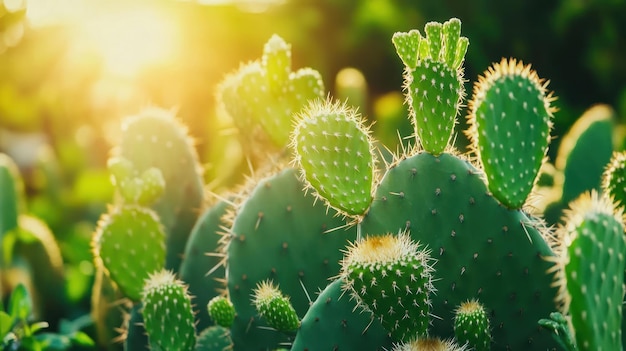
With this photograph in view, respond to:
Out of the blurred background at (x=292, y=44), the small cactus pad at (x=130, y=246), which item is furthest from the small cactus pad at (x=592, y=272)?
the blurred background at (x=292, y=44)

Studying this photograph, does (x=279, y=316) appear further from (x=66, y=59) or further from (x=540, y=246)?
(x=66, y=59)

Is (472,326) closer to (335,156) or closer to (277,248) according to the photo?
(335,156)

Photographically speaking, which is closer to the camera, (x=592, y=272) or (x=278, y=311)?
(x=592, y=272)

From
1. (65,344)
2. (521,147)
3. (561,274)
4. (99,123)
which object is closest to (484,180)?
(521,147)

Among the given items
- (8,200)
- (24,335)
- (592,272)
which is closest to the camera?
(592,272)

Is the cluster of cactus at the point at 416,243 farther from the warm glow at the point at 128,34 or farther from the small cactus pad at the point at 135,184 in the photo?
the warm glow at the point at 128,34

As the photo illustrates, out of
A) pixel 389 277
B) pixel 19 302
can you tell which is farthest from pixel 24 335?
pixel 389 277

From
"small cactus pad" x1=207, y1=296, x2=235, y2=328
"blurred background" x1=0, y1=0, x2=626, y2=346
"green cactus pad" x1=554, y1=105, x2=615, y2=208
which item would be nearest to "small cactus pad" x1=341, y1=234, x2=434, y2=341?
"small cactus pad" x1=207, y1=296, x2=235, y2=328
